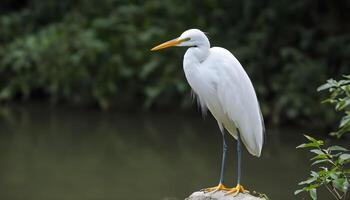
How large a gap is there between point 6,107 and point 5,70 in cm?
92

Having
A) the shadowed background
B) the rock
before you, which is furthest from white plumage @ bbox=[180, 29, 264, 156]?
the shadowed background

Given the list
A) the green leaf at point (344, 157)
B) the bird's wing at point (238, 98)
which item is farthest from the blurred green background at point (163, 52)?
the green leaf at point (344, 157)

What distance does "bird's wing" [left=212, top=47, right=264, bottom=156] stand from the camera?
13.6ft

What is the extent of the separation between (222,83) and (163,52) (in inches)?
276

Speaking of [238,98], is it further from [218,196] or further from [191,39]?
[218,196]

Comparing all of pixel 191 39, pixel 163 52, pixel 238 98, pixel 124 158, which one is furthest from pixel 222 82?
pixel 163 52

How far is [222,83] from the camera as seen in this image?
4148 mm

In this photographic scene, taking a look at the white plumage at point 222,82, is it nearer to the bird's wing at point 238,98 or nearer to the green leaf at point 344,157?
the bird's wing at point 238,98

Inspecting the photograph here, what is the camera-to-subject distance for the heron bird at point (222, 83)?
409 centimetres

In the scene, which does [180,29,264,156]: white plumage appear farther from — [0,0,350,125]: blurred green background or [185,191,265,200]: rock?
[0,0,350,125]: blurred green background

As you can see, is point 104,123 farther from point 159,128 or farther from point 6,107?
point 6,107

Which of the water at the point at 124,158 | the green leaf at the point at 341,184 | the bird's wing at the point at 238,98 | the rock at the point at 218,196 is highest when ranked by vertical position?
the bird's wing at the point at 238,98

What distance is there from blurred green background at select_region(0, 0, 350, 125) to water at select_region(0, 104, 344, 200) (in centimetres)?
46

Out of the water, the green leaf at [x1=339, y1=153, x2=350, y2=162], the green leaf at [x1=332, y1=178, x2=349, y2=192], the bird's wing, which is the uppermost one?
the bird's wing
